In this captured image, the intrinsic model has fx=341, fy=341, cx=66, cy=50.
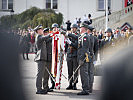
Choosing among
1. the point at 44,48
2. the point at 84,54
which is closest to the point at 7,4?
the point at 44,48

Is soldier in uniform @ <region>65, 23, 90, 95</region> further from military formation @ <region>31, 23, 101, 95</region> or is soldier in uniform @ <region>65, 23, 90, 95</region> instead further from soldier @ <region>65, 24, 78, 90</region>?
soldier @ <region>65, 24, 78, 90</region>

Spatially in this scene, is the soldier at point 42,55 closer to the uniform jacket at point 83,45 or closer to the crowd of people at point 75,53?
the crowd of people at point 75,53

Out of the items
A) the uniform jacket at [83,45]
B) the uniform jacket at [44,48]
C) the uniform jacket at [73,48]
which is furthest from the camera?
the uniform jacket at [73,48]

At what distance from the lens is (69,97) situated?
792 cm

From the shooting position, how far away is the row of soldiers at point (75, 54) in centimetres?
795

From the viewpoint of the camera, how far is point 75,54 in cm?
860

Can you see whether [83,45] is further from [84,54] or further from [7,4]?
[7,4]

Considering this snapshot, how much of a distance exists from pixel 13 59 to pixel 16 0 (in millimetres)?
37674

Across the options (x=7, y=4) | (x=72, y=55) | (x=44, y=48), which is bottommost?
(x=72, y=55)

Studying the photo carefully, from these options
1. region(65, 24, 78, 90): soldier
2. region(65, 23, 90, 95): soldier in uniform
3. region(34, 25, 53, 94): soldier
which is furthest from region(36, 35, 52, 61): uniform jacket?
region(65, 23, 90, 95): soldier in uniform

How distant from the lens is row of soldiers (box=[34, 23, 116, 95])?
26.1ft

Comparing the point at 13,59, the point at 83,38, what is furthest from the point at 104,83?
the point at 83,38

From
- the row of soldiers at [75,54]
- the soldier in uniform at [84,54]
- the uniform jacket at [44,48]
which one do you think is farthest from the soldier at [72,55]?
the uniform jacket at [44,48]

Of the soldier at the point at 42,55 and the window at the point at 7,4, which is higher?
the window at the point at 7,4
